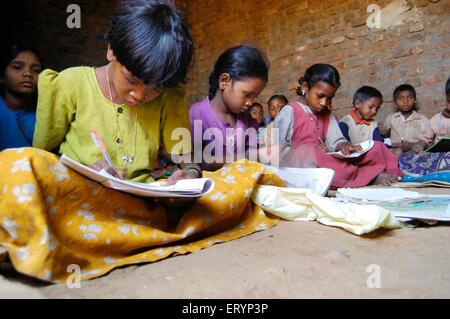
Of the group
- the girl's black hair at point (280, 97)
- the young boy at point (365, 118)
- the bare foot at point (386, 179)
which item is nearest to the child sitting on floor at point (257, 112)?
the girl's black hair at point (280, 97)

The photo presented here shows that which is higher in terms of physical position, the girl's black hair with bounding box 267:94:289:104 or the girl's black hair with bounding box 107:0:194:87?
the girl's black hair with bounding box 267:94:289:104

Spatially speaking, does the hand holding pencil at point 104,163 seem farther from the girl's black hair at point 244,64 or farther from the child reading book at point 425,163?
the child reading book at point 425,163

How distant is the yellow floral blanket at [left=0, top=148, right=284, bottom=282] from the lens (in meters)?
0.81

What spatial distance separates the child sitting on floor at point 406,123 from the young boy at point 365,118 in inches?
8.6

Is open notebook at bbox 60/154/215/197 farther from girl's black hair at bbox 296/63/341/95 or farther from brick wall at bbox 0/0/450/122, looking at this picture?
brick wall at bbox 0/0/450/122

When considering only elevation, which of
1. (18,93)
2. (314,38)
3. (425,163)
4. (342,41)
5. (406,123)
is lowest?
(425,163)

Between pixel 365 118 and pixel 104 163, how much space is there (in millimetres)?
3315

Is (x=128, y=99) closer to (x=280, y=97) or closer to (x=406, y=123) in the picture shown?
(x=406, y=123)

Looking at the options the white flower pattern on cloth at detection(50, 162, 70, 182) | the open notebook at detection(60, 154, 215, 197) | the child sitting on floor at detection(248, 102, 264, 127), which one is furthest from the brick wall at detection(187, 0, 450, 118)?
the white flower pattern on cloth at detection(50, 162, 70, 182)

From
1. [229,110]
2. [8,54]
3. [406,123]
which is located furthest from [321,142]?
[8,54]

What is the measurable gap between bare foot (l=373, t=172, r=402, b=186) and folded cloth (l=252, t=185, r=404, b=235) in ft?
4.57

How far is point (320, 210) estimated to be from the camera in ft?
4.58

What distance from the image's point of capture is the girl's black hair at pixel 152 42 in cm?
109
